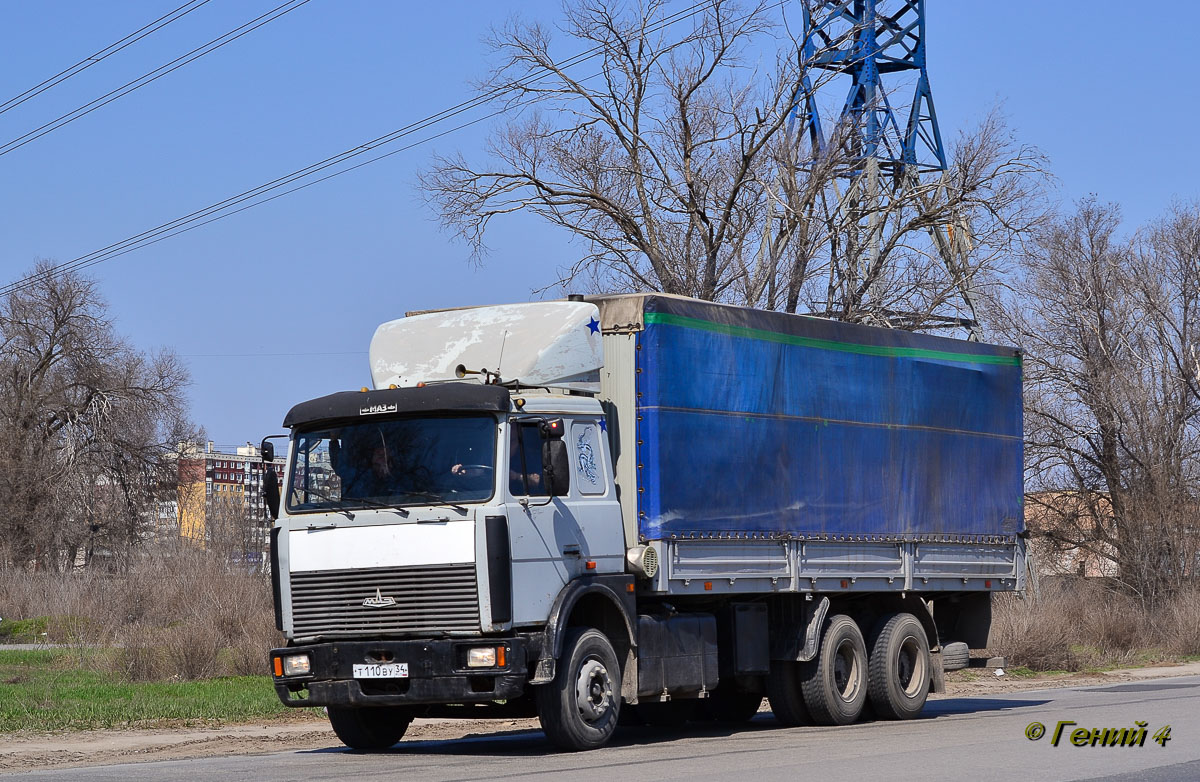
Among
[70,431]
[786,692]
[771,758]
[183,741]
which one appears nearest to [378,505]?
[771,758]

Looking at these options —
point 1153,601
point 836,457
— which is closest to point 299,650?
point 836,457

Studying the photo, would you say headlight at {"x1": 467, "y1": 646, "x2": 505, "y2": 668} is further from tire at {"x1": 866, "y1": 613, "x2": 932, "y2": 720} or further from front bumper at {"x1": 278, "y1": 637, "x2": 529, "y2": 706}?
tire at {"x1": 866, "y1": 613, "x2": 932, "y2": 720}

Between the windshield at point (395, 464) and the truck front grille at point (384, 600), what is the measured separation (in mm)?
569

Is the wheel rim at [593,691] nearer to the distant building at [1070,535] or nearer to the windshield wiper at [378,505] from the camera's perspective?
the windshield wiper at [378,505]

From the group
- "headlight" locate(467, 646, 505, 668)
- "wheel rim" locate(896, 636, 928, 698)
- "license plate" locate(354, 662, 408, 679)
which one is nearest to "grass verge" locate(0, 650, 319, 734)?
"license plate" locate(354, 662, 408, 679)

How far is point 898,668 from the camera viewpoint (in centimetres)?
1597

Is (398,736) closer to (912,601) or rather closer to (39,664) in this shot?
(912,601)

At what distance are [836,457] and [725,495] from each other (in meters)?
1.92

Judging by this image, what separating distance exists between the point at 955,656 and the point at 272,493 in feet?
27.8

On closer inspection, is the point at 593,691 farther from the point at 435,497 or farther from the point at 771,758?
the point at 435,497

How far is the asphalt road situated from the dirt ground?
0.88m

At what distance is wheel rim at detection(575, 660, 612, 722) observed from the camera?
12.0 metres

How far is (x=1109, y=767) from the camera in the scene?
10.5m

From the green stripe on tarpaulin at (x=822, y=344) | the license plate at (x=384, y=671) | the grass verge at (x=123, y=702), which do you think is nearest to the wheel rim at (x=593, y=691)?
the license plate at (x=384, y=671)
